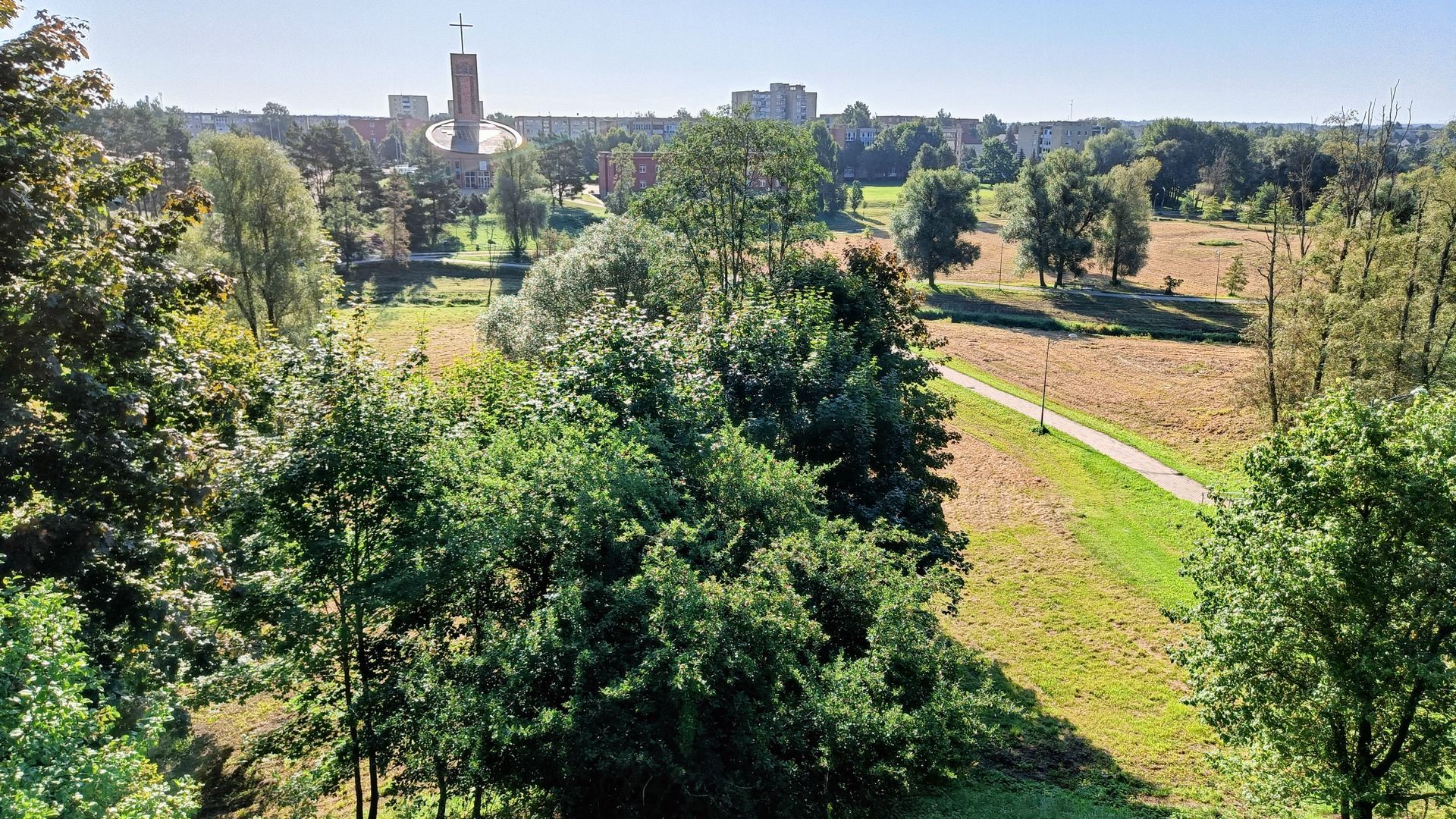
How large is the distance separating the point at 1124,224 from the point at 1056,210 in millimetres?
6489

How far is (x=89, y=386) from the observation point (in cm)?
1067

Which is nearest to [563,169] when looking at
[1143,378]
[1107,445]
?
[1143,378]

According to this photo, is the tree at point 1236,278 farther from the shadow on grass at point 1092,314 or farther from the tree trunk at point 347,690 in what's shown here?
the tree trunk at point 347,690

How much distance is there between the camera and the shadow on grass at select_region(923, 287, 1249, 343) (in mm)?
57219

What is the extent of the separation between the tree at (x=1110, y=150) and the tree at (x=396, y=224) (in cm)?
11260

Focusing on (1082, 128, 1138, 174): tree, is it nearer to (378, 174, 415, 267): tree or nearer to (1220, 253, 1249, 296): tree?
(1220, 253, 1249, 296): tree

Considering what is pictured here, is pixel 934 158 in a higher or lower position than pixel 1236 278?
higher

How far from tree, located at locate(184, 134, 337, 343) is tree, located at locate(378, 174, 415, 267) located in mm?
40474

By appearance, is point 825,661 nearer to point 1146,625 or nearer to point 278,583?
point 278,583

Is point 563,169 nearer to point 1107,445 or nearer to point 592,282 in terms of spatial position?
point 592,282

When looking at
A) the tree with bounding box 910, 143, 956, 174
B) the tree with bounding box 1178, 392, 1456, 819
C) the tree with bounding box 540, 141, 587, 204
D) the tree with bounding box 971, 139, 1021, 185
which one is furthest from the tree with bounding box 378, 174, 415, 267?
the tree with bounding box 971, 139, 1021, 185

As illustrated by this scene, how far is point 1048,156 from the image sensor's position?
72.7 meters

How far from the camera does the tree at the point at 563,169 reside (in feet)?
387

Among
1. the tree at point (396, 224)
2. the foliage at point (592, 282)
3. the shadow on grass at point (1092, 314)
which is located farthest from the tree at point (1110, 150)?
the foliage at point (592, 282)
